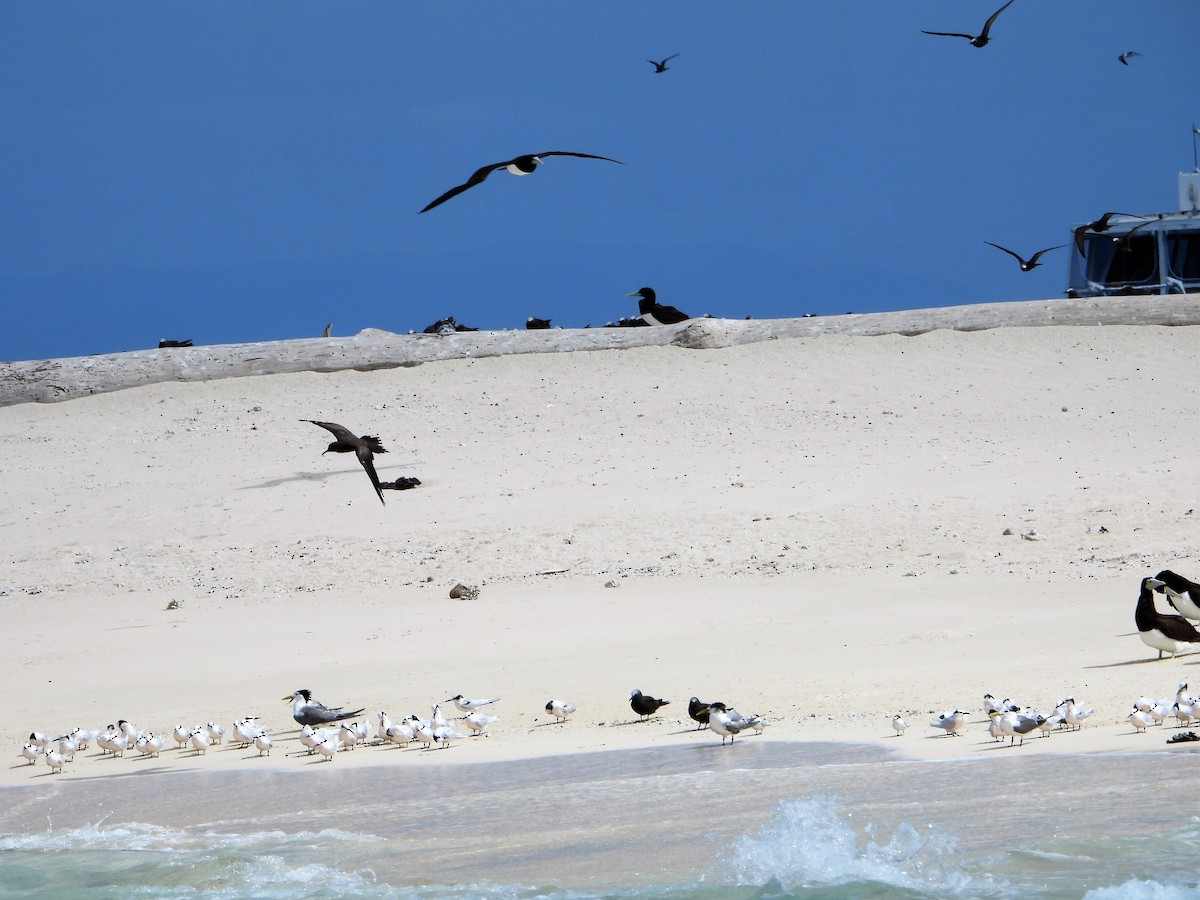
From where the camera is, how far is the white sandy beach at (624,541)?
9.16 meters

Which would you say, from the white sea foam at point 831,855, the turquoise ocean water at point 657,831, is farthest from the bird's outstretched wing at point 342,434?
the white sea foam at point 831,855

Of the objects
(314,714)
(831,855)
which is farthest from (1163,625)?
(314,714)

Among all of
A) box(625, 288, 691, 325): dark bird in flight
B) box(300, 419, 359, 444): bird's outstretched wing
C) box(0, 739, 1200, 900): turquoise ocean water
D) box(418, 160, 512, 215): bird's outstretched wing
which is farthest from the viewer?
box(625, 288, 691, 325): dark bird in flight

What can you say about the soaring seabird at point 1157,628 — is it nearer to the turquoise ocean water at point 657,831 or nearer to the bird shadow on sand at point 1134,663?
the bird shadow on sand at point 1134,663

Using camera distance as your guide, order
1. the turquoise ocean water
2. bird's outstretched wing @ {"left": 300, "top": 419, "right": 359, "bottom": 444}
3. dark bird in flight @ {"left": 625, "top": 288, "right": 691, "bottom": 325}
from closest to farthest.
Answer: the turquoise ocean water, bird's outstretched wing @ {"left": 300, "top": 419, "right": 359, "bottom": 444}, dark bird in flight @ {"left": 625, "top": 288, "right": 691, "bottom": 325}

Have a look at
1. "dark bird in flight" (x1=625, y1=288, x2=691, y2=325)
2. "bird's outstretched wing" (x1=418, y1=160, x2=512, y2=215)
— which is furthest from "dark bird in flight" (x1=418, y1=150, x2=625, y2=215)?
"dark bird in flight" (x1=625, y1=288, x2=691, y2=325)

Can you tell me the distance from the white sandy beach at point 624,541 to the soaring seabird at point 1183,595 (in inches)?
13.8

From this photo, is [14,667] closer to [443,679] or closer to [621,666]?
[443,679]

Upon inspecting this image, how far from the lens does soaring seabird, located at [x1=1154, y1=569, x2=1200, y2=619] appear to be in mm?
9055

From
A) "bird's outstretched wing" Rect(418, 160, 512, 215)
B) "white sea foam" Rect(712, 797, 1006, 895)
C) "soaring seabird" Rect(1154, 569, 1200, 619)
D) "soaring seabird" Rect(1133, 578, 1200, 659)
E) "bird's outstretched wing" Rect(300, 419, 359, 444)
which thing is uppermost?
"bird's outstretched wing" Rect(418, 160, 512, 215)

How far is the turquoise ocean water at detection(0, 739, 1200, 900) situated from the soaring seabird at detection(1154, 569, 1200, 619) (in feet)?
6.48

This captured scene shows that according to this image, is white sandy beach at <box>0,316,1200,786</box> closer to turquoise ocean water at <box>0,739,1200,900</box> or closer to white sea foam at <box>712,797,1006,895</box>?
turquoise ocean water at <box>0,739,1200,900</box>

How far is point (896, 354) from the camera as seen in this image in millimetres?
19594

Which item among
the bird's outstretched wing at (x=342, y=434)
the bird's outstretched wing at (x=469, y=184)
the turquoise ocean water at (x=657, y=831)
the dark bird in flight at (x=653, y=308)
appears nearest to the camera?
the turquoise ocean water at (x=657, y=831)
